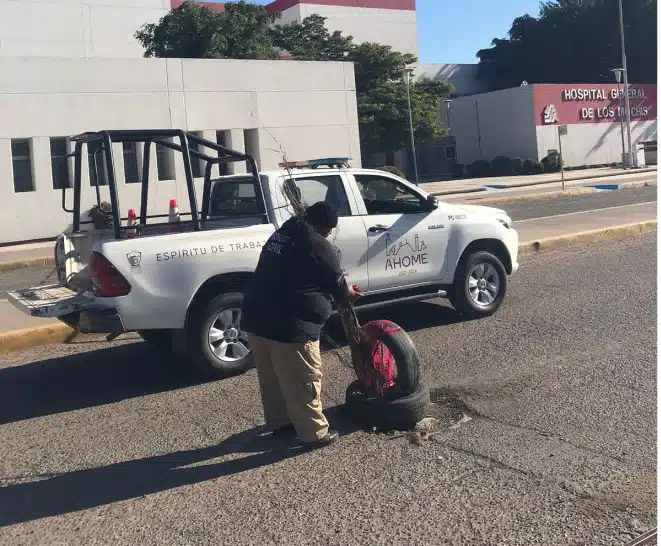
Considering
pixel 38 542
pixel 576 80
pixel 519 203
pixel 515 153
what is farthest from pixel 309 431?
pixel 576 80

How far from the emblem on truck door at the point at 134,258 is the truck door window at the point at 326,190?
1.87m

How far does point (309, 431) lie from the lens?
5.02 meters

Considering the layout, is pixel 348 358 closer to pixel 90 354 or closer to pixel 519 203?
pixel 90 354

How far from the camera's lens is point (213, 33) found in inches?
1267

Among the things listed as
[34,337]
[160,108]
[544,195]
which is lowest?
[34,337]

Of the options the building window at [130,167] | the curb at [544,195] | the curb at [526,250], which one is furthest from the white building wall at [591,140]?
the curb at [526,250]

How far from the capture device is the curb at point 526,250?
28.0ft

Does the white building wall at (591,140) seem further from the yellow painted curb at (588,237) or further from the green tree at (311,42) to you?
the yellow painted curb at (588,237)

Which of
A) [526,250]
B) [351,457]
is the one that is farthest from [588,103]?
[351,457]

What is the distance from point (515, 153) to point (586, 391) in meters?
42.2

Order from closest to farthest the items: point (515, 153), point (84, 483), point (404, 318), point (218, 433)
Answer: point (84, 483) < point (218, 433) < point (404, 318) < point (515, 153)

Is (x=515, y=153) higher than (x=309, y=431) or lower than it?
higher

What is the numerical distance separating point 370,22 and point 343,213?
49.7 metres

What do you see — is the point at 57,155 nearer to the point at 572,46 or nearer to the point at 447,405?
the point at 447,405
